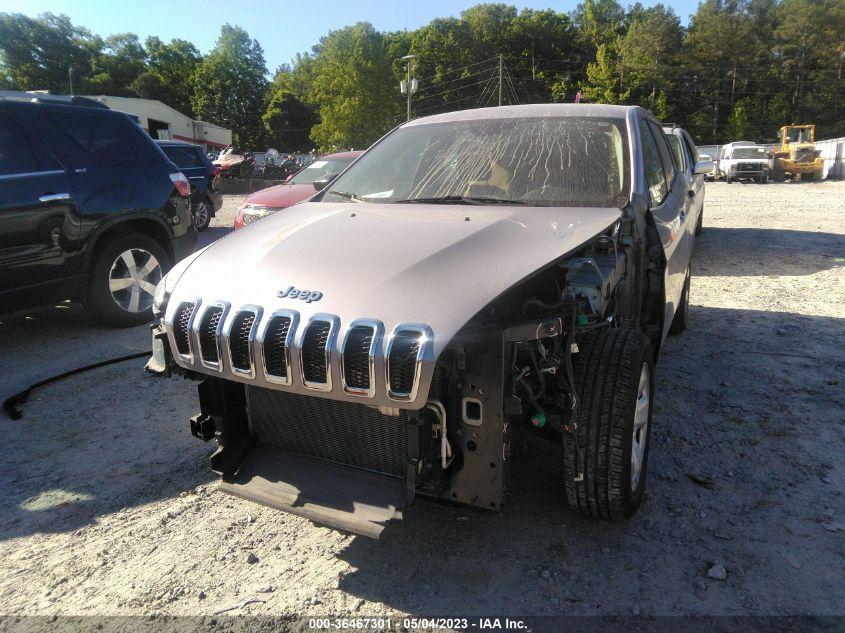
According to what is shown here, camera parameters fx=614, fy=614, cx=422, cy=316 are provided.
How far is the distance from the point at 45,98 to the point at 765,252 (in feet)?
31.2

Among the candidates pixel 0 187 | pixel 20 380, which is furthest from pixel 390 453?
pixel 0 187

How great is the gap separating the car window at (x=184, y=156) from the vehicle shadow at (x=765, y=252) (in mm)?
9642

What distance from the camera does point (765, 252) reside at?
9.45 m

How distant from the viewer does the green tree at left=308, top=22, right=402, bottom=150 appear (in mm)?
55188

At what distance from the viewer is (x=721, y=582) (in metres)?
2.32

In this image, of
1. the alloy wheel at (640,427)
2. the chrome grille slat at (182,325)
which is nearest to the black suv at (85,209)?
the chrome grille slat at (182,325)

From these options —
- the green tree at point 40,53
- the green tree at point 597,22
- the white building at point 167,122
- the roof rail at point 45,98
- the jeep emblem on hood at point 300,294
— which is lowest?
the jeep emblem on hood at point 300,294

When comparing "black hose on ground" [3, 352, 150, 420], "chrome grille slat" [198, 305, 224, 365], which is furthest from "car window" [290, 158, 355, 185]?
"chrome grille slat" [198, 305, 224, 365]

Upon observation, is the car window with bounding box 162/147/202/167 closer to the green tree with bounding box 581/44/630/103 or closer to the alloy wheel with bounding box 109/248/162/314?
the alloy wheel with bounding box 109/248/162/314

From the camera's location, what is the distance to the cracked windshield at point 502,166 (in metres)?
3.21

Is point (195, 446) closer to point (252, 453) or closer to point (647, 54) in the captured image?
point (252, 453)

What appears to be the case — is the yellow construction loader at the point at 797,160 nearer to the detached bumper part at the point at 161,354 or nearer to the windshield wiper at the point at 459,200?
the windshield wiper at the point at 459,200

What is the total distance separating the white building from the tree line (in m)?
11.3

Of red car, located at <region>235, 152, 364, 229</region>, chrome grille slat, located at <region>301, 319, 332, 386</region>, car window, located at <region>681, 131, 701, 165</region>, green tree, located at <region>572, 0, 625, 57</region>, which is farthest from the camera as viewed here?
green tree, located at <region>572, 0, 625, 57</region>
